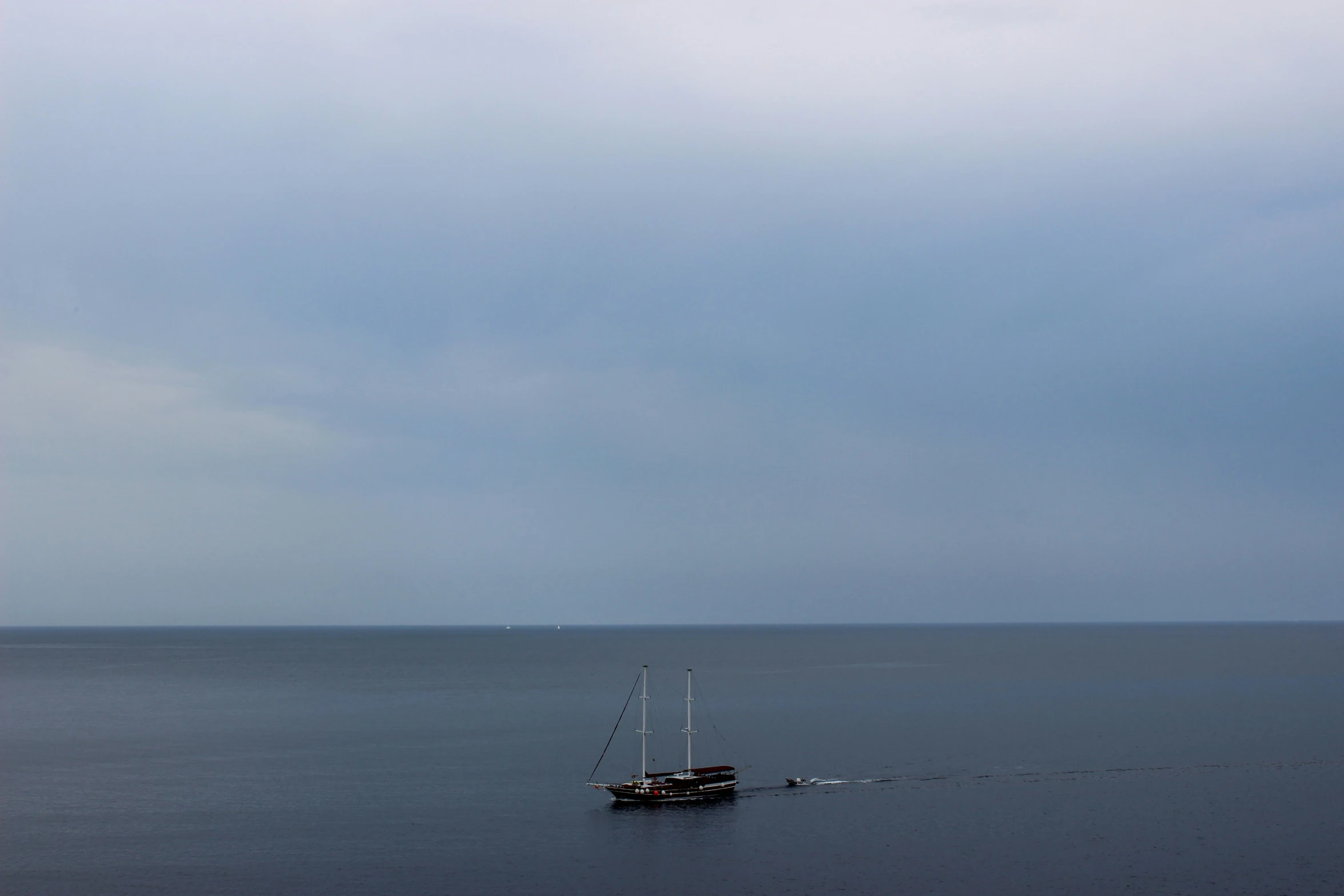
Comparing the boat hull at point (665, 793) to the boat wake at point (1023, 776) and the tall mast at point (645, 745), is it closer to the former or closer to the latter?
the boat wake at point (1023, 776)

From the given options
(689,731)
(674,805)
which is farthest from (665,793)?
(689,731)

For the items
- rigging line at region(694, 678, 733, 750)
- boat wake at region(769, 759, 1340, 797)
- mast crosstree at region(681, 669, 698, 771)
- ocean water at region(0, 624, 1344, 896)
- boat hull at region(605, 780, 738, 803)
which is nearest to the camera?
ocean water at region(0, 624, 1344, 896)

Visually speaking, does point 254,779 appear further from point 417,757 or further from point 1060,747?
point 1060,747

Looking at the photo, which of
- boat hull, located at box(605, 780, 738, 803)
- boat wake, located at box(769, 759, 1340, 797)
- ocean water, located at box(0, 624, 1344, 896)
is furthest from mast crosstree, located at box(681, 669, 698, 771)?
boat wake, located at box(769, 759, 1340, 797)

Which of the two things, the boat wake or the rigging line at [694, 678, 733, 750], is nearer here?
the boat wake

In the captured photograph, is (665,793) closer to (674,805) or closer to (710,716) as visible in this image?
(674,805)

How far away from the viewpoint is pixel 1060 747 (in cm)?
11894

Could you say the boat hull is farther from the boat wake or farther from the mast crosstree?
the mast crosstree

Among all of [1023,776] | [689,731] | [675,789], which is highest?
[689,731]

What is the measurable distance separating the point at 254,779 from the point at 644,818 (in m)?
39.5

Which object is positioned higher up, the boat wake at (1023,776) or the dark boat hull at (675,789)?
the dark boat hull at (675,789)

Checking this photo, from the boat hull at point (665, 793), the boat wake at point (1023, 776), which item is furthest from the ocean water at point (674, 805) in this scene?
the boat hull at point (665, 793)

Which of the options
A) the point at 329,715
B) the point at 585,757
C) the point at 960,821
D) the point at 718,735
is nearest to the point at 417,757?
the point at 585,757

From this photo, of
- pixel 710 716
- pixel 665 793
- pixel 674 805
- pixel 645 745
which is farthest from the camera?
pixel 710 716
